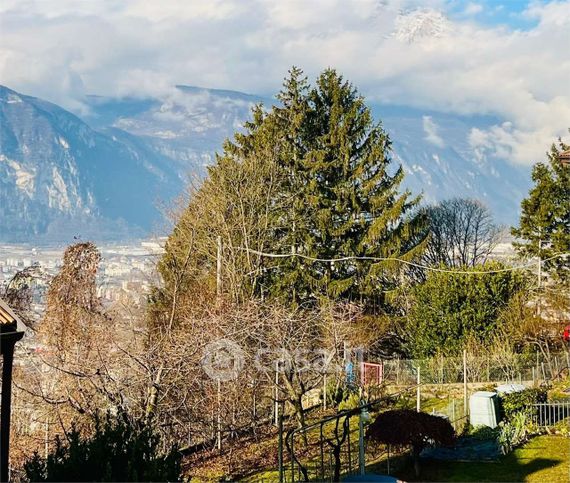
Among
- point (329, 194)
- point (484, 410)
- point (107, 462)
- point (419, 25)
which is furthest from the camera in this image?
point (419, 25)

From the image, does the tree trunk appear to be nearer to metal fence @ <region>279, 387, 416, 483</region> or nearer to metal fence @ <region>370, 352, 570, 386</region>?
metal fence @ <region>279, 387, 416, 483</region>

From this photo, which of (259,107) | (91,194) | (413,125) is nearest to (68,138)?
(91,194)

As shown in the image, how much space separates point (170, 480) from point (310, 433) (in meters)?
8.84

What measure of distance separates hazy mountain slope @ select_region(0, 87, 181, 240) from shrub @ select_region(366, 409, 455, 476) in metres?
40.3

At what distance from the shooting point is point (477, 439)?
1148 cm

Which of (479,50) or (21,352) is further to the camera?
(479,50)

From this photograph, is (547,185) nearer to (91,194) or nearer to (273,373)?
(273,373)

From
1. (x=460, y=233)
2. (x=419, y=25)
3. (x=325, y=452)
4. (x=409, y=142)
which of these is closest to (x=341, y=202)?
(x=460, y=233)

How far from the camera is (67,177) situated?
10394 centimetres

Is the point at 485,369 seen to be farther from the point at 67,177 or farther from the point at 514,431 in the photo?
the point at 67,177

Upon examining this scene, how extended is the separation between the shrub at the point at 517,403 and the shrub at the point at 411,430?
9.21 feet

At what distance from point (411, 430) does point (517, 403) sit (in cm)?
371

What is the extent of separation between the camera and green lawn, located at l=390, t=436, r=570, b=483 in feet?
30.8

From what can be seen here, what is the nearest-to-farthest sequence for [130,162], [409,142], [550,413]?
[550,413], [130,162], [409,142]
